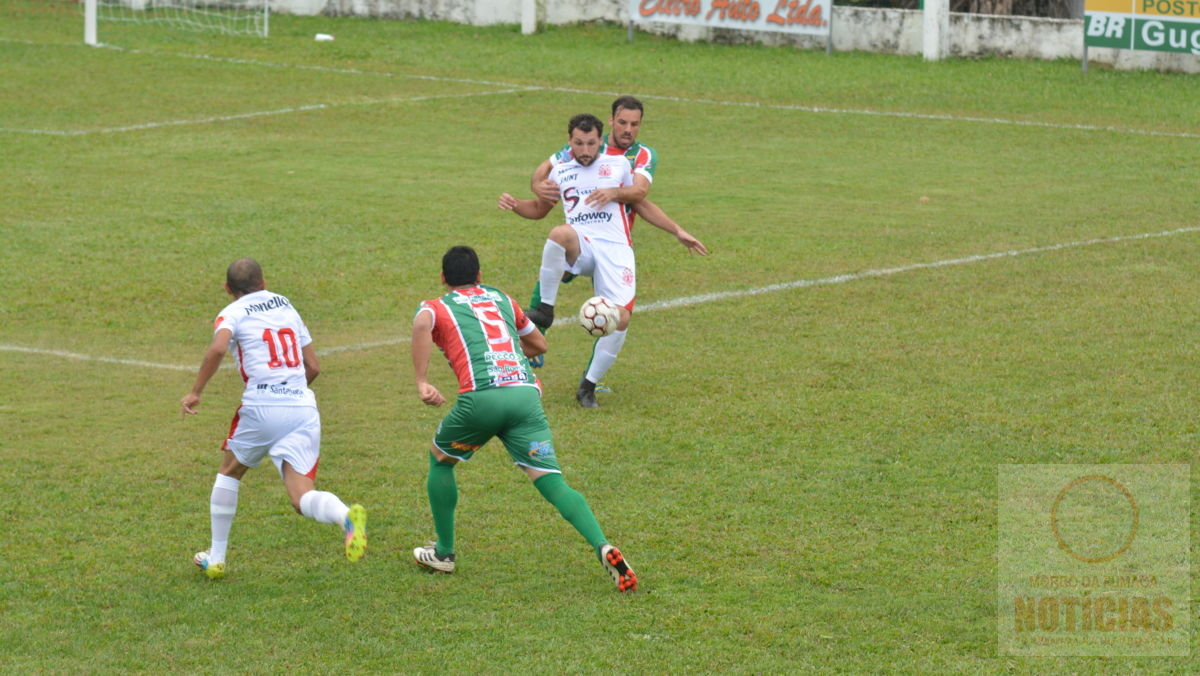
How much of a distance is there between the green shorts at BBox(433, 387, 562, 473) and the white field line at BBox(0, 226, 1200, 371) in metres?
5.35

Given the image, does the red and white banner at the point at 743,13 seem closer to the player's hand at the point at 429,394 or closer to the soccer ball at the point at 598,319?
the soccer ball at the point at 598,319

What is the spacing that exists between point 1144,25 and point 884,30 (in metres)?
5.54

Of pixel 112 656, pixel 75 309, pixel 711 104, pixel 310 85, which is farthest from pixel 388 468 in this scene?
pixel 310 85

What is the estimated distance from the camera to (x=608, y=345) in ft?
37.1

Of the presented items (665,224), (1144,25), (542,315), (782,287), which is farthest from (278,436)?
(1144,25)

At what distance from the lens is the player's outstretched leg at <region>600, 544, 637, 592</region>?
7.60 meters

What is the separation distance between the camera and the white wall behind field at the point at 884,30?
28406 millimetres

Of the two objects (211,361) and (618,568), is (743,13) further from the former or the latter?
(618,568)

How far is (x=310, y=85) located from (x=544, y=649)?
2328 cm

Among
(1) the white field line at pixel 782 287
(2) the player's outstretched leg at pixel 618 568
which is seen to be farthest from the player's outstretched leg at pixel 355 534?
(1) the white field line at pixel 782 287

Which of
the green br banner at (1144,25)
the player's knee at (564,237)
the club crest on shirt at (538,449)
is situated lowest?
the club crest on shirt at (538,449)

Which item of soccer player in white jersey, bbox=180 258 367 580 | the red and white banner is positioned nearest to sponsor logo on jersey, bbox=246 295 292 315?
soccer player in white jersey, bbox=180 258 367 580

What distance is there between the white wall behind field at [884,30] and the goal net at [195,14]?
3615 mm

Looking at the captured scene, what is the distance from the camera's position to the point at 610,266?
11.5m
